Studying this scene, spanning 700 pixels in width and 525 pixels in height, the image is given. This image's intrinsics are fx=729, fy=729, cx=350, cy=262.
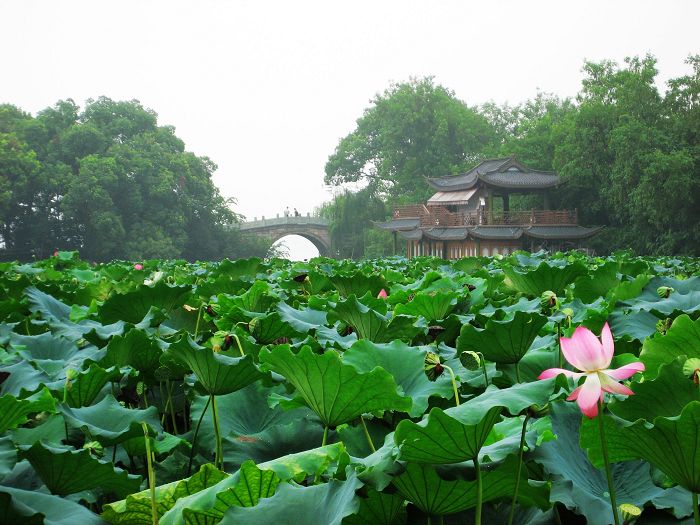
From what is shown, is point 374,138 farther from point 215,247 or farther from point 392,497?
point 392,497

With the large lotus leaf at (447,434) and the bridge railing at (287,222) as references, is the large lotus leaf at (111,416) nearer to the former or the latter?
the large lotus leaf at (447,434)

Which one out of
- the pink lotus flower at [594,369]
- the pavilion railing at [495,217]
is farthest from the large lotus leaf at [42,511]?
the pavilion railing at [495,217]

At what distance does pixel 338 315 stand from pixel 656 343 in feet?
2.07

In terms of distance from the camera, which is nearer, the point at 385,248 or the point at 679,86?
the point at 679,86

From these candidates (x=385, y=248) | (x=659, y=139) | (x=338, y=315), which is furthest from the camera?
(x=385, y=248)

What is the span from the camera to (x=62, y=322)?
5.68 feet

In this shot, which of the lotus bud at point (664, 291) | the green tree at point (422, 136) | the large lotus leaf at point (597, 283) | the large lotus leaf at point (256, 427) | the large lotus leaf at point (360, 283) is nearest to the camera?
the large lotus leaf at point (256, 427)

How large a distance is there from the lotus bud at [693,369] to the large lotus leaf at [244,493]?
1.30 feet

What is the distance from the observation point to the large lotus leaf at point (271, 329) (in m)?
1.38

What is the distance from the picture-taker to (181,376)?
113 cm

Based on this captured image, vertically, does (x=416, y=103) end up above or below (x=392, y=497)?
above

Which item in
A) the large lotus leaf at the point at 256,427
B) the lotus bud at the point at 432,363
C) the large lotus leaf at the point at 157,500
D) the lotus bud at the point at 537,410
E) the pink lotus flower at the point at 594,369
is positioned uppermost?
the pink lotus flower at the point at 594,369

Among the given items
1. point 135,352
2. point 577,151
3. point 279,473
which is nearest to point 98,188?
point 577,151

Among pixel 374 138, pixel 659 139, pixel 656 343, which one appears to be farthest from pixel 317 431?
pixel 374 138
